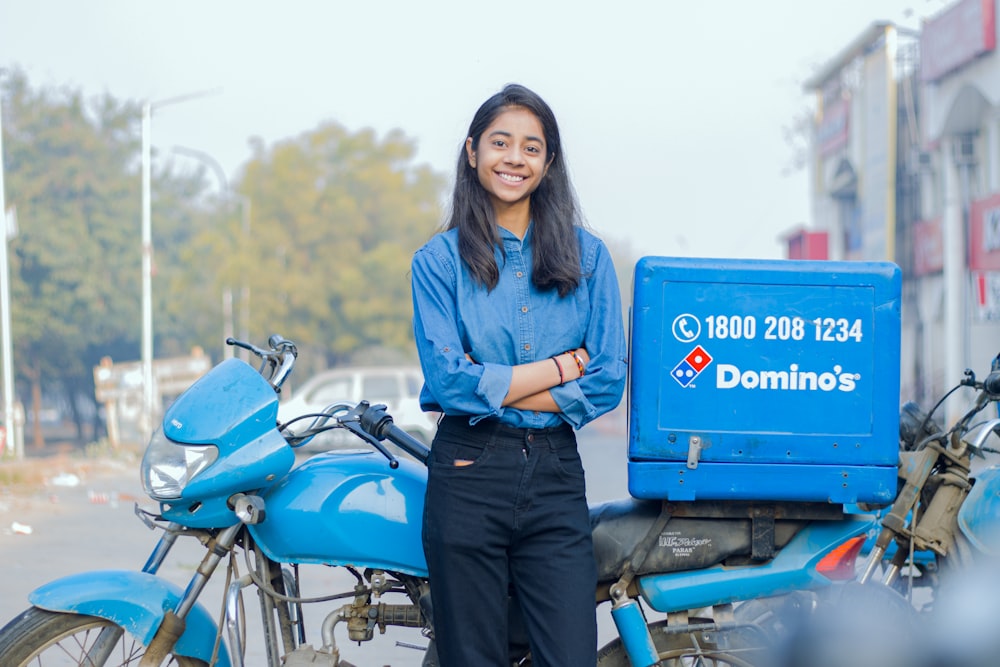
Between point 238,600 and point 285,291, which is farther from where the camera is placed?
point 285,291

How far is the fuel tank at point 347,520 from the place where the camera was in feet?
9.77

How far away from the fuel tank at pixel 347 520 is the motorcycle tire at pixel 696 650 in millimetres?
604

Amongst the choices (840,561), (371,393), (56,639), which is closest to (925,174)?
(371,393)

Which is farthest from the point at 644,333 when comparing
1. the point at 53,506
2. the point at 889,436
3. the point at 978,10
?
the point at 978,10

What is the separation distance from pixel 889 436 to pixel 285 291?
1340 inches

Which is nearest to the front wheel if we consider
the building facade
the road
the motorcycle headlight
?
the motorcycle headlight

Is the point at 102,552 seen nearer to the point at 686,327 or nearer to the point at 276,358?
the point at 276,358

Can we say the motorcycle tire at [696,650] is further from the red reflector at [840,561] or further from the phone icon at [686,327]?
the phone icon at [686,327]

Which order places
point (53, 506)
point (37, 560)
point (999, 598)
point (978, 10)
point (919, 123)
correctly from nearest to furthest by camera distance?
point (999, 598), point (37, 560), point (53, 506), point (978, 10), point (919, 123)

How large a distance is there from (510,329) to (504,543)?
0.50 metres

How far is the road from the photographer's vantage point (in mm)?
5691

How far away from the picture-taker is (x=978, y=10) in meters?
23.6

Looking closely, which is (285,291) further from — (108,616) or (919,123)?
(108,616)

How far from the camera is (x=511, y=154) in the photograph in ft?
9.66
